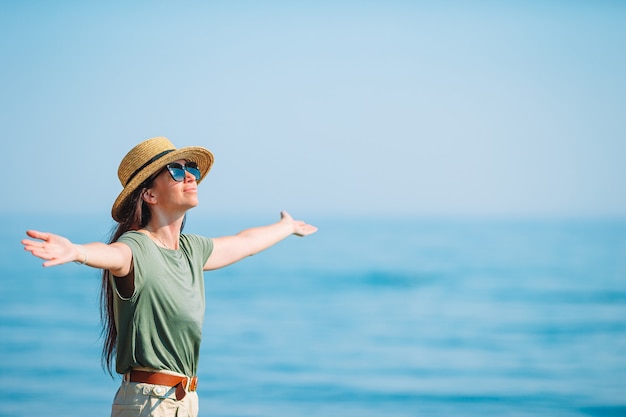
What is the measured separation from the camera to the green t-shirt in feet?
9.41

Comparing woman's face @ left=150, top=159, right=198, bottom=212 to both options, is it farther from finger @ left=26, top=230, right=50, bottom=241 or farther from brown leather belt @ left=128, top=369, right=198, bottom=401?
finger @ left=26, top=230, right=50, bottom=241

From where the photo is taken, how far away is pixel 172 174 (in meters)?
3.04

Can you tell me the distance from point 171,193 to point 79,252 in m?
0.56

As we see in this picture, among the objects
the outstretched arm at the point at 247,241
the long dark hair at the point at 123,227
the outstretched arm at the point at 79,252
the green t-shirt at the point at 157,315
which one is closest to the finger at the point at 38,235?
the outstretched arm at the point at 79,252

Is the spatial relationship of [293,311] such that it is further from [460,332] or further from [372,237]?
[372,237]

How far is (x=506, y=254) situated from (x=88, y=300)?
66.9ft

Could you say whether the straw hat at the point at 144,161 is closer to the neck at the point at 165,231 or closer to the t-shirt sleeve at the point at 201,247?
the neck at the point at 165,231

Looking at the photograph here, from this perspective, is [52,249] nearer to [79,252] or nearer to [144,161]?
[79,252]

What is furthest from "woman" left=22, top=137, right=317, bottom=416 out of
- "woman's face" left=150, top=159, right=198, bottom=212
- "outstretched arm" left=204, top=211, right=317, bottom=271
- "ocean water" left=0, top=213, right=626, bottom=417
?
"ocean water" left=0, top=213, right=626, bottom=417

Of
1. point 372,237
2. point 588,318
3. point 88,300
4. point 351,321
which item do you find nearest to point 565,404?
point 351,321

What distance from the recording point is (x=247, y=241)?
346 cm

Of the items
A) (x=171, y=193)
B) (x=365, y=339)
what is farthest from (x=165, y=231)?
(x=365, y=339)

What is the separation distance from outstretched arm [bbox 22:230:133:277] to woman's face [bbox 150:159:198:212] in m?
0.28

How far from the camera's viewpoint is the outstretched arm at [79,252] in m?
2.44
